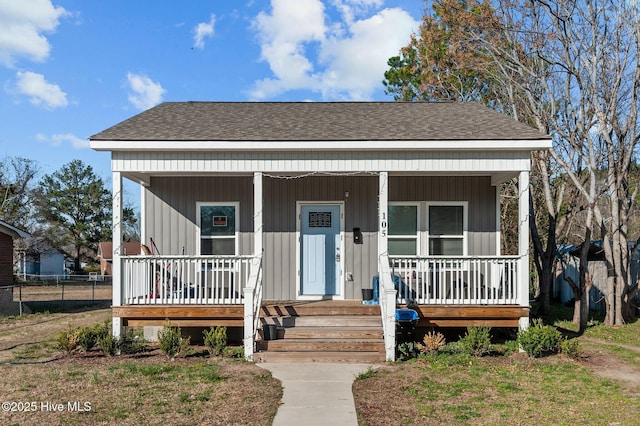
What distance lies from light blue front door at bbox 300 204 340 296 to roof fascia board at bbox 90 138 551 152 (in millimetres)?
2193

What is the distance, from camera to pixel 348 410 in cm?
608

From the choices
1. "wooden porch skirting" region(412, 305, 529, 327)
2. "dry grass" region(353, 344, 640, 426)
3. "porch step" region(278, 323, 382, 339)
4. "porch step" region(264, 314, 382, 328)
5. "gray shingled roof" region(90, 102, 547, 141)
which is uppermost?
"gray shingled roof" region(90, 102, 547, 141)

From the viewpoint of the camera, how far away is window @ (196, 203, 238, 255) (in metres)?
11.4

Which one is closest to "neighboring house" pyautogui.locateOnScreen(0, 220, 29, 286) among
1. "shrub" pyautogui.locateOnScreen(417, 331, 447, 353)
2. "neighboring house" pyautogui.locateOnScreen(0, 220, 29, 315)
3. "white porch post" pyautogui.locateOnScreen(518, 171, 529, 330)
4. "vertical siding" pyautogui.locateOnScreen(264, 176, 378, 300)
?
"neighboring house" pyautogui.locateOnScreen(0, 220, 29, 315)

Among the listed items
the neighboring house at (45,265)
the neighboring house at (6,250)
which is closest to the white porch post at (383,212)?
the neighboring house at (6,250)

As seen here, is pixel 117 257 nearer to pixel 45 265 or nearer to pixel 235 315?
pixel 235 315

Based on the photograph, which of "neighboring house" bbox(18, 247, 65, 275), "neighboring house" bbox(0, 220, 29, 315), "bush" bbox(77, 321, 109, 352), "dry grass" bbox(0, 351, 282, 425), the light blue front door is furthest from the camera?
"neighboring house" bbox(18, 247, 65, 275)

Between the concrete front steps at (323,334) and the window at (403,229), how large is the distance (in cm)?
188

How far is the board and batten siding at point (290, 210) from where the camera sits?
11383 millimetres

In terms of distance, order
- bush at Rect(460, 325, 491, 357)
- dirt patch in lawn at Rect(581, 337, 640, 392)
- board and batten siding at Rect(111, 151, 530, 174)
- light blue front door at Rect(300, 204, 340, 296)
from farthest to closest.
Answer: light blue front door at Rect(300, 204, 340, 296), board and batten siding at Rect(111, 151, 530, 174), bush at Rect(460, 325, 491, 357), dirt patch in lawn at Rect(581, 337, 640, 392)

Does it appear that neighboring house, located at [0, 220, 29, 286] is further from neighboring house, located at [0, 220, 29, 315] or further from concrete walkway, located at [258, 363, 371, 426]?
concrete walkway, located at [258, 363, 371, 426]

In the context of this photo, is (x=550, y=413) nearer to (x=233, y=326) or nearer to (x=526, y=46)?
(x=233, y=326)

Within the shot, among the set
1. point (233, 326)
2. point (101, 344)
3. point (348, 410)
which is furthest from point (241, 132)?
point (348, 410)

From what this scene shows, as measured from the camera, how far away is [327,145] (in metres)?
9.53
